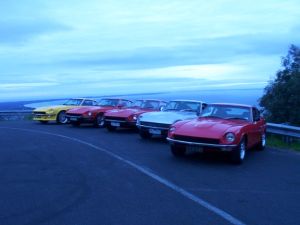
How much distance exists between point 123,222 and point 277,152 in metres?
7.97

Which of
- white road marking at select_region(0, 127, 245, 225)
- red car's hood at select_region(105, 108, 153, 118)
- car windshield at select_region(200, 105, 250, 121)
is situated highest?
car windshield at select_region(200, 105, 250, 121)

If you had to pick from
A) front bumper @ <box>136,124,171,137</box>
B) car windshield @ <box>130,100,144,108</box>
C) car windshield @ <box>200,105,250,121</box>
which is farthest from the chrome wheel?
car windshield @ <box>200,105,250,121</box>

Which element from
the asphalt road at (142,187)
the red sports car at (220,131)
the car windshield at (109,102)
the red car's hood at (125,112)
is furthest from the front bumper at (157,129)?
the car windshield at (109,102)

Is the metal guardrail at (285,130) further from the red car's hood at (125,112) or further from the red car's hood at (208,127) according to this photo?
the red car's hood at (125,112)

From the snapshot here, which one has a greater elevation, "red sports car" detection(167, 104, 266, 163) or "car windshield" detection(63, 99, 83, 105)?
"car windshield" detection(63, 99, 83, 105)

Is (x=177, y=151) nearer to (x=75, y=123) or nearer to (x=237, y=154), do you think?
(x=237, y=154)

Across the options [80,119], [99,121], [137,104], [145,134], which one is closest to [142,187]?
[145,134]

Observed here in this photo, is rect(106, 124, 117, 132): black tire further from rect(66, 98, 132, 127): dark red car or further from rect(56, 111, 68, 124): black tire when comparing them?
rect(56, 111, 68, 124): black tire

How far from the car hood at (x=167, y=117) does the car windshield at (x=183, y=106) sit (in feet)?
1.56

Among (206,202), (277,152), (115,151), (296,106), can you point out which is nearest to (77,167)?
(115,151)

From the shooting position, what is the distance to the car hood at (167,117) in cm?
1379

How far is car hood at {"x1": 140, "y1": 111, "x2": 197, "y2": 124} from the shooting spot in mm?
13789

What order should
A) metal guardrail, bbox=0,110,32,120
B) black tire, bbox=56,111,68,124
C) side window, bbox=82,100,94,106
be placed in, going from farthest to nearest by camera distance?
1. metal guardrail, bbox=0,110,32,120
2. side window, bbox=82,100,94,106
3. black tire, bbox=56,111,68,124

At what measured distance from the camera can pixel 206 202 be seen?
21.0ft
